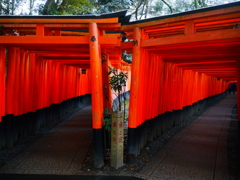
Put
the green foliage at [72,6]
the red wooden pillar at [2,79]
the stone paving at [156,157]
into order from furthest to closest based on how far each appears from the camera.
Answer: the green foliage at [72,6] < the red wooden pillar at [2,79] < the stone paving at [156,157]

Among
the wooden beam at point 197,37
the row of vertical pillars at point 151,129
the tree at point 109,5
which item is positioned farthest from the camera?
the tree at point 109,5

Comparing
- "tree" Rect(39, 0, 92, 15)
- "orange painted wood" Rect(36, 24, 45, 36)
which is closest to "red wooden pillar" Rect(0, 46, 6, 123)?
"orange painted wood" Rect(36, 24, 45, 36)

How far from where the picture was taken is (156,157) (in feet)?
19.4

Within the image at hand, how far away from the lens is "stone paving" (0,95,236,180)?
16.0 ft

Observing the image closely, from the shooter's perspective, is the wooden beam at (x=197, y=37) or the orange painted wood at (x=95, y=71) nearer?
the wooden beam at (x=197, y=37)

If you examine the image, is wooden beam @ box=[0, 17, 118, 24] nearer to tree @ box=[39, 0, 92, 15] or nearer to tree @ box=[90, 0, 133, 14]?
tree @ box=[39, 0, 92, 15]

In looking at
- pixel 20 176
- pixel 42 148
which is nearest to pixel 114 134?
pixel 20 176

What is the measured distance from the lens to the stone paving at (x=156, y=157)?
4891 millimetres

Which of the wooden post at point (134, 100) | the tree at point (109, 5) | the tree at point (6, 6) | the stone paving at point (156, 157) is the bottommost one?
the stone paving at point (156, 157)

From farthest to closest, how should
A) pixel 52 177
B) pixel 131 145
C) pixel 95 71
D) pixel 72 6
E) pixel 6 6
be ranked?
1. pixel 72 6
2. pixel 6 6
3. pixel 131 145
4. pixel 95 71
5. pixel 52 177

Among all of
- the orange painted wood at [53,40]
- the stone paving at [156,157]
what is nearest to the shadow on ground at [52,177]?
the stone paving at [156,157]

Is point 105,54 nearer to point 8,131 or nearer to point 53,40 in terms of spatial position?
point 53,40

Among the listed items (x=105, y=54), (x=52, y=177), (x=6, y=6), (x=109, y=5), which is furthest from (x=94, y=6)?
(x=52, y=177)

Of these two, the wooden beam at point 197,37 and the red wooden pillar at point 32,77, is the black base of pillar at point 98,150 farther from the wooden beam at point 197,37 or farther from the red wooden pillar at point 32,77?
the red wooden pillar at point 32,77
